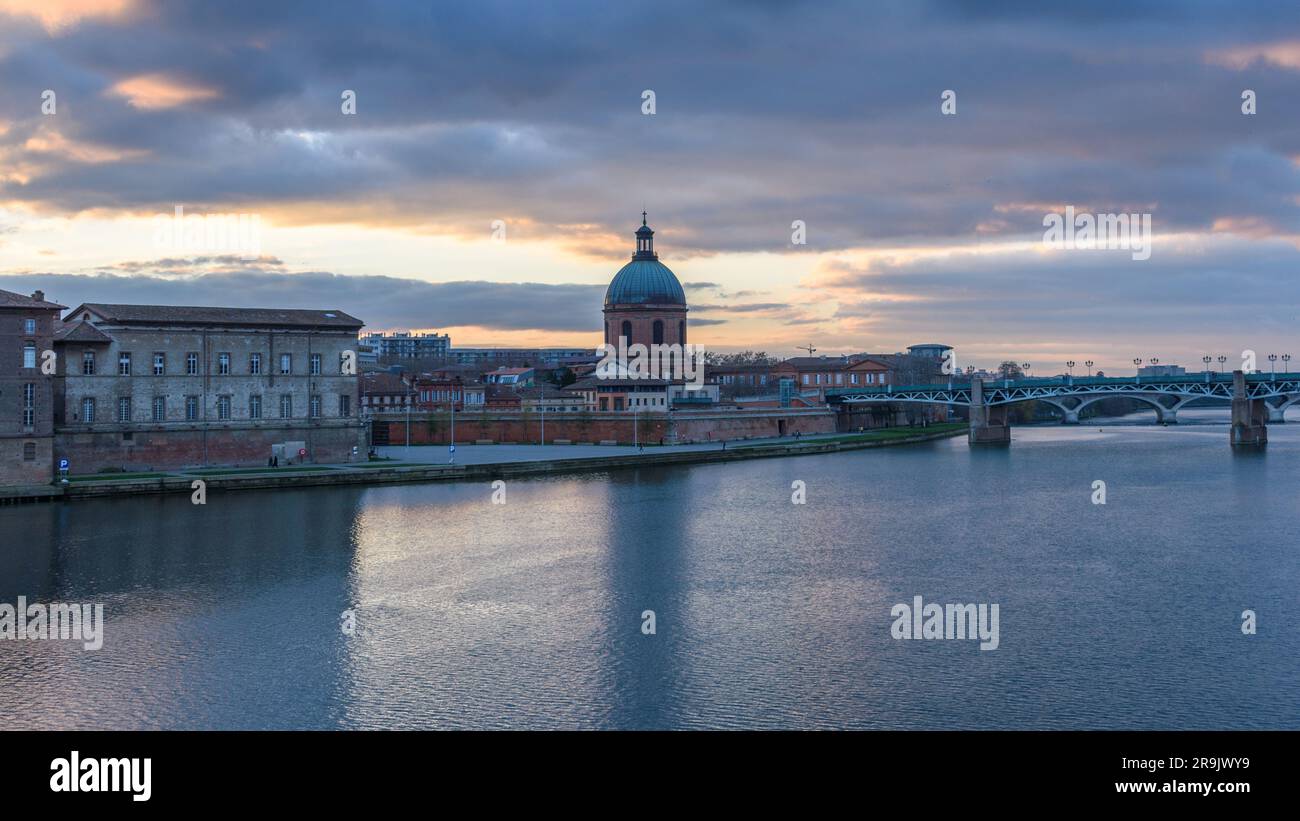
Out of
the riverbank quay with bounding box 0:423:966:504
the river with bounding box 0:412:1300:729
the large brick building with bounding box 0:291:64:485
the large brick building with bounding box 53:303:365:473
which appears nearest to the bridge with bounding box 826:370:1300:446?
the riverbank quay with bounding box 0:423:966:504

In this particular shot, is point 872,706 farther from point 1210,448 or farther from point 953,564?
point 1210,448

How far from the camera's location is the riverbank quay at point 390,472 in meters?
39.0

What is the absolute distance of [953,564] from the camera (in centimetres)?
2784

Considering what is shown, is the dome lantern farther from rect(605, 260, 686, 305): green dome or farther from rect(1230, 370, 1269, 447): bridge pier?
rect(1230, 370, 1269, 447): bridge pier

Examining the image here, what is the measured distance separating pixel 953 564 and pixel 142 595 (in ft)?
58.5

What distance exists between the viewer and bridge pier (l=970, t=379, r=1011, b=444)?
76.2 meters

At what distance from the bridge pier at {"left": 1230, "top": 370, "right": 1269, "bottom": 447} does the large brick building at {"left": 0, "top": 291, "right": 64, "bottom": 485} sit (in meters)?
60.3

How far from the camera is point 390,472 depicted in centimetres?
4584
